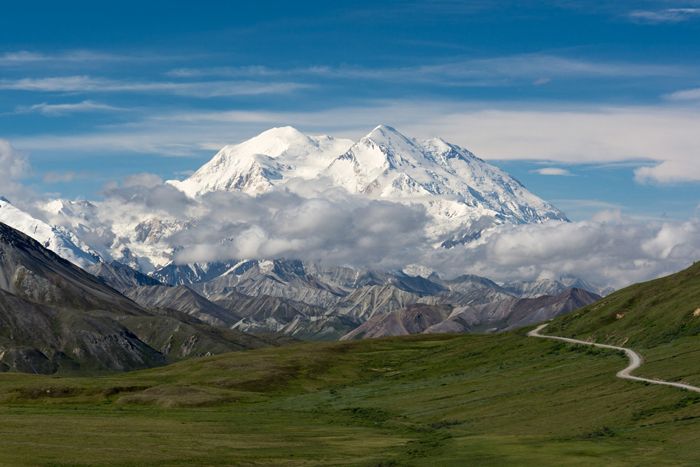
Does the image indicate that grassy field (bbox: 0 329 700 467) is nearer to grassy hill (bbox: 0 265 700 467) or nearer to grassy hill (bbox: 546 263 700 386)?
grassy hill (bbox: 0 265 700 467)

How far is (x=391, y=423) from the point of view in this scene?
137125 millimetres

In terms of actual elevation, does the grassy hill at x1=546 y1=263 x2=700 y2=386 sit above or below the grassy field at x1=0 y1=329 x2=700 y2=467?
above

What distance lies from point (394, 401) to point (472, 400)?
24.4 meters

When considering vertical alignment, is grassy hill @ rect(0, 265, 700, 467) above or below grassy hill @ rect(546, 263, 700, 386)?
below

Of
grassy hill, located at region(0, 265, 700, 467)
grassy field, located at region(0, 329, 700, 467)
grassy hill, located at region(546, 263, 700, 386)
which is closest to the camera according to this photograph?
grassy field, located at region(0, 329, 700, 467)

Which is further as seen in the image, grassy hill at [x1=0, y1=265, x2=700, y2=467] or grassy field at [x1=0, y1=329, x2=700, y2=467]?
grassy hill at [x1=0, y1=265, x2=700, y2=467]

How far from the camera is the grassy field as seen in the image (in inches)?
3482

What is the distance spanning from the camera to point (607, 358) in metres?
159

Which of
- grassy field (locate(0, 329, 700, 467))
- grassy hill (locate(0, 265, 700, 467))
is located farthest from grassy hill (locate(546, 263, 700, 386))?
grassy field (locate(0, 329, 700, 467))

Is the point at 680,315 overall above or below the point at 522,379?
above

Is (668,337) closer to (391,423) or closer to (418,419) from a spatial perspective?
(418,419)

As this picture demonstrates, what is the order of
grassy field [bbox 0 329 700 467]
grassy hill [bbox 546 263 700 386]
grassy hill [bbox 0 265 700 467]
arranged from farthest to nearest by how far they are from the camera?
grassy hill [bbox 546 263 700 386]
grassy hill [bbox 0 265 700 467]
grassy field [bbox 0 329 700 467]

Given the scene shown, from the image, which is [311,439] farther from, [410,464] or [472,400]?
[472,400]

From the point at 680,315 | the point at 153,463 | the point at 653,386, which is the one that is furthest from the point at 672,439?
the point at 680,315
